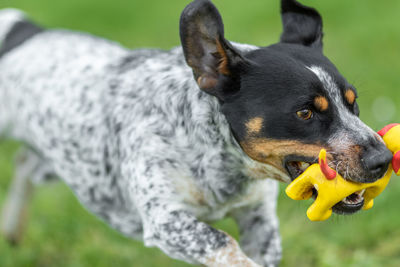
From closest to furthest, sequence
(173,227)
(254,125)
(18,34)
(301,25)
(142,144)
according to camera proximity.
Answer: (254,125) < (173,227) < (142,144) < (301,25) < (18,34)

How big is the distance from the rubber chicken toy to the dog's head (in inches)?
2.3

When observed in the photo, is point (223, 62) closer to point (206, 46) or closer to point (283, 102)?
point (206, 46)

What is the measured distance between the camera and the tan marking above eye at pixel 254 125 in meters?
3.33

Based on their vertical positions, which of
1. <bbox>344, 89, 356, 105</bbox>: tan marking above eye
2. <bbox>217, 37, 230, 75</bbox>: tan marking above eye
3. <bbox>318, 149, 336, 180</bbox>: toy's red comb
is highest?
<bbox>217, 37, 230, 75</bbox>: tan marking above eye

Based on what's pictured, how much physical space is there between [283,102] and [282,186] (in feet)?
8.16

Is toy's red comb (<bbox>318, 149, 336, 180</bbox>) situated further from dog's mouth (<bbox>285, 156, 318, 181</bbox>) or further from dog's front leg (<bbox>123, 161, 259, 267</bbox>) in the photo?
dog's front leg (<bbox>123, 161, 259, 267</bbox>)

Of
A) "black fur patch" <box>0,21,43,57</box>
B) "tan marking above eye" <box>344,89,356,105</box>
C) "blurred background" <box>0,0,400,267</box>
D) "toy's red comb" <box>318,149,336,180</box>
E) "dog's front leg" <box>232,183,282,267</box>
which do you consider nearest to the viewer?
"toy's red comb" <box>318,149,336,180</box>

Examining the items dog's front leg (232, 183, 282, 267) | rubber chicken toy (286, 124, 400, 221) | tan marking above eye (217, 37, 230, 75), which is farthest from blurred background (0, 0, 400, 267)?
tan marking above eye (217, 37, 230, 75)

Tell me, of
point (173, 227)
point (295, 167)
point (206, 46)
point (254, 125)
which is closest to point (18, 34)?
point (206, 46)

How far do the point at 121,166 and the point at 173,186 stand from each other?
0.44 metres

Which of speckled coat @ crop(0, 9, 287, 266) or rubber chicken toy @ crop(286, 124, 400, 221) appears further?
speckled coat @ crop(0, 9, 287, 266)

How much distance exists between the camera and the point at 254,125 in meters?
3.35

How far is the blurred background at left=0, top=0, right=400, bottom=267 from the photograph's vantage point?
198 inches

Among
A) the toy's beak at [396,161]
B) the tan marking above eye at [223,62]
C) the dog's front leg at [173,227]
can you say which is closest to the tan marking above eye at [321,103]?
the toy's beak at [396,161]
